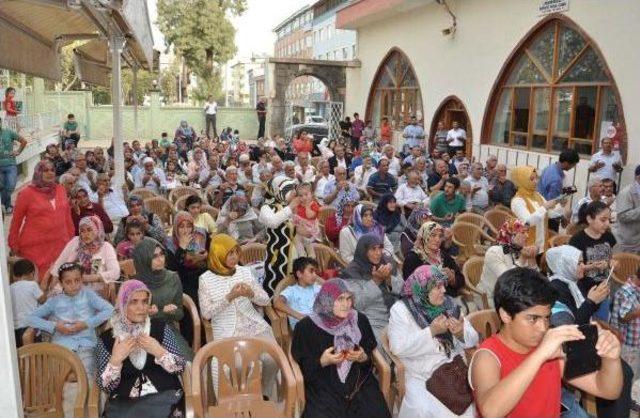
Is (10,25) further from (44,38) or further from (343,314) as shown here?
(343,314)

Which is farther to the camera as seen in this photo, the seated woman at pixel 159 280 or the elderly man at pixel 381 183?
the elderly man at pixel 381 183

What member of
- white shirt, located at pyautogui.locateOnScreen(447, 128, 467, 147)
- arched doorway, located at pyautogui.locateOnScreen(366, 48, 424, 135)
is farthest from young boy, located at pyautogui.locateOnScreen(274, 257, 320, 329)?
arched doorway, located at pyautogui.locateOnScreen(366, 48, 424, 135)

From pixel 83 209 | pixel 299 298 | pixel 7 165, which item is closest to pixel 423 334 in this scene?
pixel 299 298

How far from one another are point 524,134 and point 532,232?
726 centimetres

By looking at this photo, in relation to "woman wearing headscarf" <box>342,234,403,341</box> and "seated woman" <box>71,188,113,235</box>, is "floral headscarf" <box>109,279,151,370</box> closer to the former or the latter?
"woman wearing headscarf" <box>342,234,403,341</box>

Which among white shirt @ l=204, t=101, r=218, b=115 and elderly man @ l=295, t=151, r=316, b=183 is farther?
white shirt @ l=204, t=101, r=218, b=115

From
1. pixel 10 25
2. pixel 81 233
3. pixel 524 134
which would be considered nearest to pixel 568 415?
pixel 81 233

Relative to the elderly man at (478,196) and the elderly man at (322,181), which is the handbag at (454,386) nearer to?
the elderly man at (478,196)

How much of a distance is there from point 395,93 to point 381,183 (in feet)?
32.0

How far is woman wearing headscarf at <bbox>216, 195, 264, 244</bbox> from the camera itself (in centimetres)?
631

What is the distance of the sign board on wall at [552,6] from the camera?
10281 mm

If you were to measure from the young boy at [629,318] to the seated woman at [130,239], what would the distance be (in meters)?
3.86

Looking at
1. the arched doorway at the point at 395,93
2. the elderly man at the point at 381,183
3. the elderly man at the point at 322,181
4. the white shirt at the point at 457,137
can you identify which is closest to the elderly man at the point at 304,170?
A: the elderly man at the point at 322,181

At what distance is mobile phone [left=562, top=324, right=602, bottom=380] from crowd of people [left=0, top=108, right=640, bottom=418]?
0.02 m
